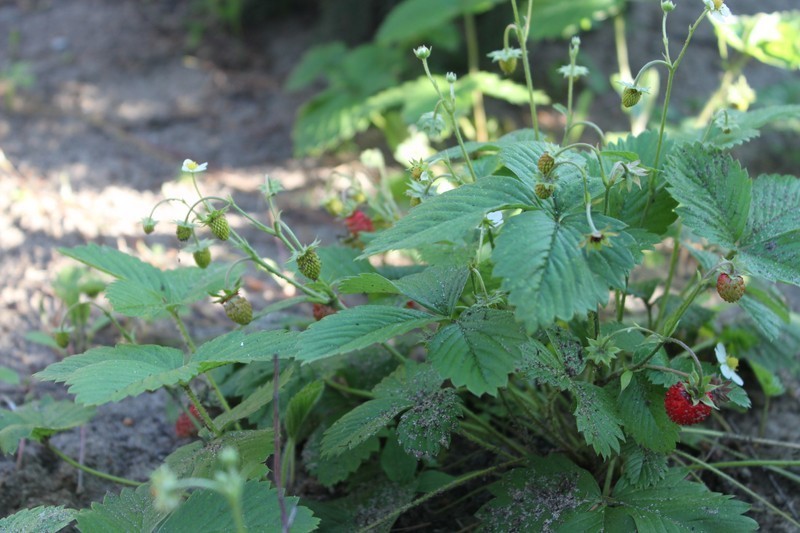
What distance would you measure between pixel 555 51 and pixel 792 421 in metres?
2.38

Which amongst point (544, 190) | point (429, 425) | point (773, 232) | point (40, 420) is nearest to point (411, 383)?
point (429, 425)

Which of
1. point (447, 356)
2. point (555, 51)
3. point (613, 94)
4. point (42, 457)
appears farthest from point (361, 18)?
point (447, 356)

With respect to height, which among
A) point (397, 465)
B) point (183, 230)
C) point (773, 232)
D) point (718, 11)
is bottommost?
point (397, 465)

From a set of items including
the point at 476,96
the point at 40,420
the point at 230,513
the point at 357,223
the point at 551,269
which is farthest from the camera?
the point at 476,96

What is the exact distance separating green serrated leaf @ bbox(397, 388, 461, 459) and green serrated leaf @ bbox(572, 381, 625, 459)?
7.5 inches

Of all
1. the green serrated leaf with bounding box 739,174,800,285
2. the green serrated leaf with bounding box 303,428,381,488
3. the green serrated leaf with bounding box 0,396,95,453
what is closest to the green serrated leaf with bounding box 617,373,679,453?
the green serrated leaf with bounding box 739,174,800,285

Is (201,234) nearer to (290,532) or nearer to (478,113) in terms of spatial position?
(478,113)

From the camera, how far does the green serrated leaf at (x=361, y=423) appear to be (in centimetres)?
116

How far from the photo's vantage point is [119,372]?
41.5 inches

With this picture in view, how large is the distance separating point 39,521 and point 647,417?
3.08 feet

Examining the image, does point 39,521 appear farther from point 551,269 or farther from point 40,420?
point 551,269

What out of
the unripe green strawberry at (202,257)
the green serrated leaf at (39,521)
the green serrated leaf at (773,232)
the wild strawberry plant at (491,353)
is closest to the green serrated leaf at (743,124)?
the wild strawberry plant at (491,353)

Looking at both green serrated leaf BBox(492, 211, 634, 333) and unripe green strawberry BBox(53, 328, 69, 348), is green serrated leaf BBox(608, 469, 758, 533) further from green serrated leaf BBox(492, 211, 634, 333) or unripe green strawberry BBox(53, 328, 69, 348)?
unripe green strawberry BBox(53, 328, 69, 348)

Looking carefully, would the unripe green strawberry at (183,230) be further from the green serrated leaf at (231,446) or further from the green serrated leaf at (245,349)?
the green serrated leaf at (231,446)
